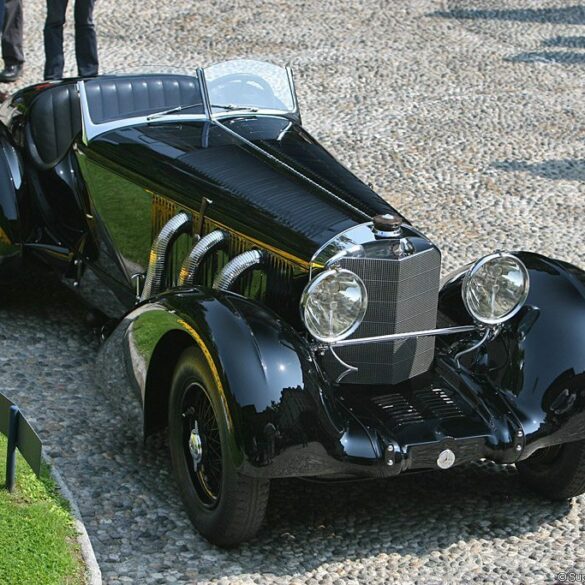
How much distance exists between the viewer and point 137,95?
238 inches

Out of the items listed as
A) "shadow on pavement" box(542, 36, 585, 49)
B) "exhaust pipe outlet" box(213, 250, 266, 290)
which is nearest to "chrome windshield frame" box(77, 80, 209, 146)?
"exhaust pipe outlet" box(213, 250, 266, 290)

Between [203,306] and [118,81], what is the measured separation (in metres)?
2.17

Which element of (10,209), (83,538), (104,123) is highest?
(104,123)

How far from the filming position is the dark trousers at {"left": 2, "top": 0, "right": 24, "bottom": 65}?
10203 mm

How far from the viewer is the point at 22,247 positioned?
6.16 meters

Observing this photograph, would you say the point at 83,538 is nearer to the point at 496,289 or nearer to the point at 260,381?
the point at 260,381

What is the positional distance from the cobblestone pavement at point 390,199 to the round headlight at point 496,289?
0.78 m

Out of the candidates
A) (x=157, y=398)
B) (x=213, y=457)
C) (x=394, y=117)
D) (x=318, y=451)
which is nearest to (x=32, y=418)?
(x=157, y=398)

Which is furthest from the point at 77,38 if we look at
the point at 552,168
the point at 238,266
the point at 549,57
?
the point at 238,266

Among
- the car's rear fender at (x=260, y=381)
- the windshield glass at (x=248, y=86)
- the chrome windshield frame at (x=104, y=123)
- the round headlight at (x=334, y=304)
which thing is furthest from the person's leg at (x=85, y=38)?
the round headlight at (x=334, y=304)

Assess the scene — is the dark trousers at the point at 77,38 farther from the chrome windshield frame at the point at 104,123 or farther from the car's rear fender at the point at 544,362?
the car's rear fender at the point at 544,362

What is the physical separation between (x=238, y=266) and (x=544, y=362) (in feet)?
4.33

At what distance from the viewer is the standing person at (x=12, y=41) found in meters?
10.2

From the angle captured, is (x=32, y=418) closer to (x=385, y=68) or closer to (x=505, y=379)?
(x=505, y=379)
